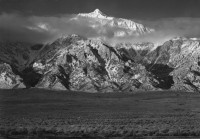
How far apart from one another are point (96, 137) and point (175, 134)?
13.6m

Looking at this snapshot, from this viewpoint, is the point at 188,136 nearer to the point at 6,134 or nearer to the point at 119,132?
the point at 119,132

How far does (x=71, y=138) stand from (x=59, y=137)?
2189 mm

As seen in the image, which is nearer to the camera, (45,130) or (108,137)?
(108,137)

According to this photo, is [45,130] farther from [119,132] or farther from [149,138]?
[149,138]

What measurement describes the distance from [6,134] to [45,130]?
27.7 feet

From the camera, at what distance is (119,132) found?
73.9 m

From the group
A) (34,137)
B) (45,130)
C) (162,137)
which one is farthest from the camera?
(45,130)

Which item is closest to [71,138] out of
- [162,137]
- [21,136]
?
[21,136]

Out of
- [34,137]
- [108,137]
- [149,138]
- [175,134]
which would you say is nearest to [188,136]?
[175,134]

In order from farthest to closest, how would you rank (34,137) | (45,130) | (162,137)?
1. (45,130)
2. (162,137)
3. (34,137)

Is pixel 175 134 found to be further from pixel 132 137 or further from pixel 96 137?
pixel 96 137

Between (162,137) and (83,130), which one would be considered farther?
(83,130)

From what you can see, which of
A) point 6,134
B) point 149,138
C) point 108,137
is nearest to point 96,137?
point 108,137

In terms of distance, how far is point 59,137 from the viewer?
2717 inches
